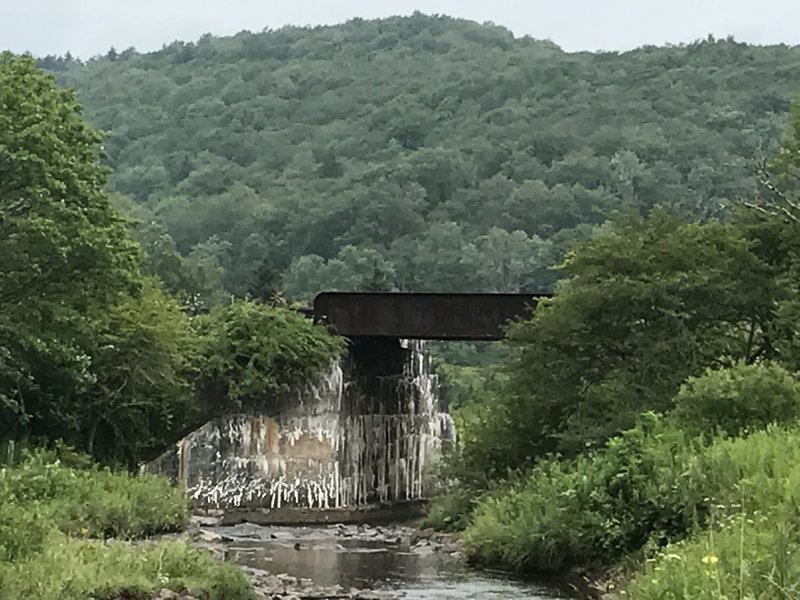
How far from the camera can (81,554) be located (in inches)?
626

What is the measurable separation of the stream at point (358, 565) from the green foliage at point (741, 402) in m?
3.49

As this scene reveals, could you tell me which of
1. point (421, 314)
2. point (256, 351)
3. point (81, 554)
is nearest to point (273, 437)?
point (256, 351)

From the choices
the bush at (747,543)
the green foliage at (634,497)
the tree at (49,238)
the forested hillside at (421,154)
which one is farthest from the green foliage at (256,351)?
the bush at (747,543)

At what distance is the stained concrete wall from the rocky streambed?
143 inches

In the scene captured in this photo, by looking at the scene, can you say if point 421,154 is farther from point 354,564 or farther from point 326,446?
point 354,564

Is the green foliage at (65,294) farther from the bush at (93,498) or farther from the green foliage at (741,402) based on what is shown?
the green foliage at (741,402)

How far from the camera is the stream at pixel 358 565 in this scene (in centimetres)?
1847

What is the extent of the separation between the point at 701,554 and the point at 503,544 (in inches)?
409

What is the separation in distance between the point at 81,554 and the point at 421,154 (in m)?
86.0

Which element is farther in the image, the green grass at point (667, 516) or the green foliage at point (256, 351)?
the green foliage at point (256, 351)

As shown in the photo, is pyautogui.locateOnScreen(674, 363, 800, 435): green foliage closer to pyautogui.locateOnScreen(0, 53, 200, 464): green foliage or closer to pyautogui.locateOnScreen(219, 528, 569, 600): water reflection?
pyautogui.locateOnScreen(219, 528, 569, 600): water reflection

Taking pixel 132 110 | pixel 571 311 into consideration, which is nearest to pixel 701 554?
pixel 571 311

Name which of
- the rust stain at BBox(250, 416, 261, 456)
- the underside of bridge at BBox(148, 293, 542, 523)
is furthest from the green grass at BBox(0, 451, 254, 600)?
the rust stain at BBox(250, 416, 261, 456)

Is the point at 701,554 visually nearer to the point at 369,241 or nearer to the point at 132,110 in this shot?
the point at 369,241
